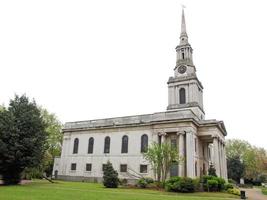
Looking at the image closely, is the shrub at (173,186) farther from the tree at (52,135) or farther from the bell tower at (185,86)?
the tree at (52,135)

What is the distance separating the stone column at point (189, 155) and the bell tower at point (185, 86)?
6430 mm

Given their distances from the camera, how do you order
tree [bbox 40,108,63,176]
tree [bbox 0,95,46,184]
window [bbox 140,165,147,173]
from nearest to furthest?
tree [bbox 0,95,46,184] < window [bbox 140,165,147,173] < tree [bbox 40,108,63,176]

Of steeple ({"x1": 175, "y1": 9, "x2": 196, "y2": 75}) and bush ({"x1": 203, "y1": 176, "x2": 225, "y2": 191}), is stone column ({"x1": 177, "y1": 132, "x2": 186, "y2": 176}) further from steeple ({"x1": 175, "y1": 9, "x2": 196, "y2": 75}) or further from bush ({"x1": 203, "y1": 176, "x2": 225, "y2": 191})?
steeple ({"x1": 175, "y1": 9, "x2": 196, "y2": 75})

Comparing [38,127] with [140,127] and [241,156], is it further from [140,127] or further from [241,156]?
[241,156]

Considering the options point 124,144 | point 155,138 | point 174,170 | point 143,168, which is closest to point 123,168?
point 143,168

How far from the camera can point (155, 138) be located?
36.5m

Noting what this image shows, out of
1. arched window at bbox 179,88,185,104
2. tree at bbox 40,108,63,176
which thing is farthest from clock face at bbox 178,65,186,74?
tree at bbox 40,108,63,176

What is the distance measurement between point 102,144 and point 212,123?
60.2 feet

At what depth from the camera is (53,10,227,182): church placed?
3497 cm

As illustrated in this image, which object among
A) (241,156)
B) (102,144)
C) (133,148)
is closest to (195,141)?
(133,148)

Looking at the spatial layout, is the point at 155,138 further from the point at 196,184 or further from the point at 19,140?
the point at 19,140

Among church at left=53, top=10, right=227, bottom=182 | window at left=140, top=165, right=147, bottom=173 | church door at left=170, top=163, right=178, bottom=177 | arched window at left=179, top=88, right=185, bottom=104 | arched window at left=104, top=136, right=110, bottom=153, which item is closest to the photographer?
church door at left=170, top=163, right=178, bottom=177

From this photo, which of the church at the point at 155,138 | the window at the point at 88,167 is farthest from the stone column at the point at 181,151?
the window at the point at 88,167

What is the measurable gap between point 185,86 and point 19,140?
27.0 m
